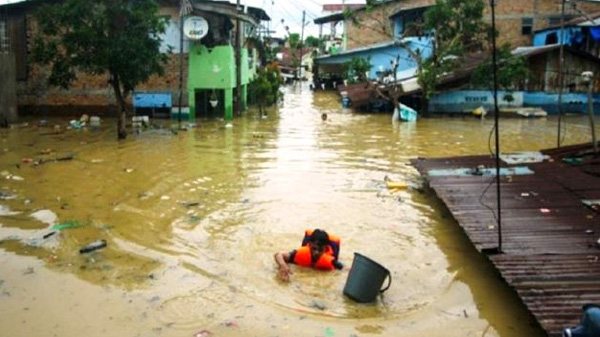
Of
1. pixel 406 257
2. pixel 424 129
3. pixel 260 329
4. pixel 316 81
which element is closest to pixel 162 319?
pixel 260 329

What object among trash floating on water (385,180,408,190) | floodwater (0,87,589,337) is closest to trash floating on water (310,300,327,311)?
floodwater (0,87,589,337)

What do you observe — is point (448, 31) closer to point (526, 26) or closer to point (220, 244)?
point (526, 26)

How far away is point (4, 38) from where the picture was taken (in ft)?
68.2

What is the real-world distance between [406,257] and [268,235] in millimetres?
2103

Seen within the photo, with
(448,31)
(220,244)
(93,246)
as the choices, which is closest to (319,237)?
(220,244)

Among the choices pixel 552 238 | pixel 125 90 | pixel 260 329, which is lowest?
pixel 260 329

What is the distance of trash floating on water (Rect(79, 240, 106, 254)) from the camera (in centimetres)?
735

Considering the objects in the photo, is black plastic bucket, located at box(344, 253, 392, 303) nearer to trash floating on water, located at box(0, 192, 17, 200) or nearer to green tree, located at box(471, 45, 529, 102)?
trash floating on water, located at box(0, 192, 17, 200)

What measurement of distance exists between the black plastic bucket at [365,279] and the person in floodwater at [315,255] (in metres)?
0.82

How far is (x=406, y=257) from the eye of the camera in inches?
300

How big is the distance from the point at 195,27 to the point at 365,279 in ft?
51.2

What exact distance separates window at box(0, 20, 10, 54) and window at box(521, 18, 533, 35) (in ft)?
90.2

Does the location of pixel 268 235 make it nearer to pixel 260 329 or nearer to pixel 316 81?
pixel 260 329

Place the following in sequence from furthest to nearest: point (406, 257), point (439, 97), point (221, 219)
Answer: point (439, 97), point (221, 219), point (406, 257)
